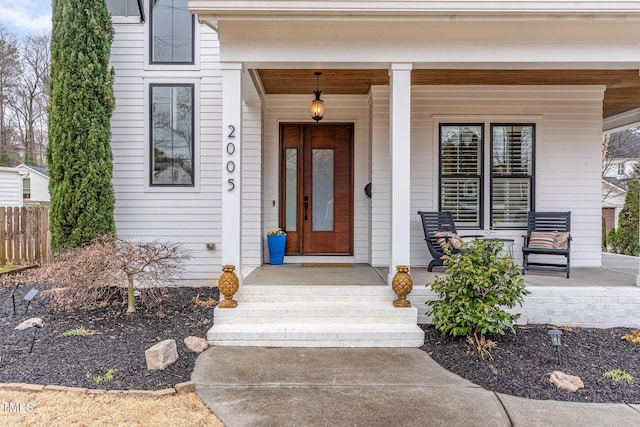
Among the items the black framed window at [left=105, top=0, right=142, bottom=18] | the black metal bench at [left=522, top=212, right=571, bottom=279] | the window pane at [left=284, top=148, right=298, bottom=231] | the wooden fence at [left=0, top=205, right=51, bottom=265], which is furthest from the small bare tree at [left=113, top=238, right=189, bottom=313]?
the black metal bench at [left=522, top=212, right=571, bottom=279]

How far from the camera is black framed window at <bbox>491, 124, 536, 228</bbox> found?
6.16 meters

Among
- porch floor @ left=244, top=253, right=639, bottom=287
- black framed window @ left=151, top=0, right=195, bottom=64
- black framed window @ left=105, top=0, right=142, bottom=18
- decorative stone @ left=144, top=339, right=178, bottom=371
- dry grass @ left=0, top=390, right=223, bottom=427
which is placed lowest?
dry grass @ left=0, top=390, right=223, bottom=427

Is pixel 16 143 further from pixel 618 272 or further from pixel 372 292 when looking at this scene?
pixel 618 272

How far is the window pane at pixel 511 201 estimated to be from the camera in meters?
6.16

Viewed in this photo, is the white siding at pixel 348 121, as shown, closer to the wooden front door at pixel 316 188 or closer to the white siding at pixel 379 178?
the wooden front door at pixel 316 188

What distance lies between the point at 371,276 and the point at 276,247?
1.68m

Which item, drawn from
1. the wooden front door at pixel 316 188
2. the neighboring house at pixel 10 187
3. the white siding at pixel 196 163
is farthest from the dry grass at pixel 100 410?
the neighboring house at pixel 10 187

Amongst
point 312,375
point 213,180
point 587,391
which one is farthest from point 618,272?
point 213,180

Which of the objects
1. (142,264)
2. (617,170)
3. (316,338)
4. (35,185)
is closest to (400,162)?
(316,338)

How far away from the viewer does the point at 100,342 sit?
147 inches

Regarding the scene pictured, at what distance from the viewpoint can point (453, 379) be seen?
3.11 m

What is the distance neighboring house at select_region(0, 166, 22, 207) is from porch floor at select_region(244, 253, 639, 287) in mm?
12494

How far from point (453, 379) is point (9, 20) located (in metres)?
23.2

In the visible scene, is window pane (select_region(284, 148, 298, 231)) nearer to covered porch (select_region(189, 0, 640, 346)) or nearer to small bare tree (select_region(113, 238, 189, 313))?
covered porch (select_region(189, 0, 640, 346))
